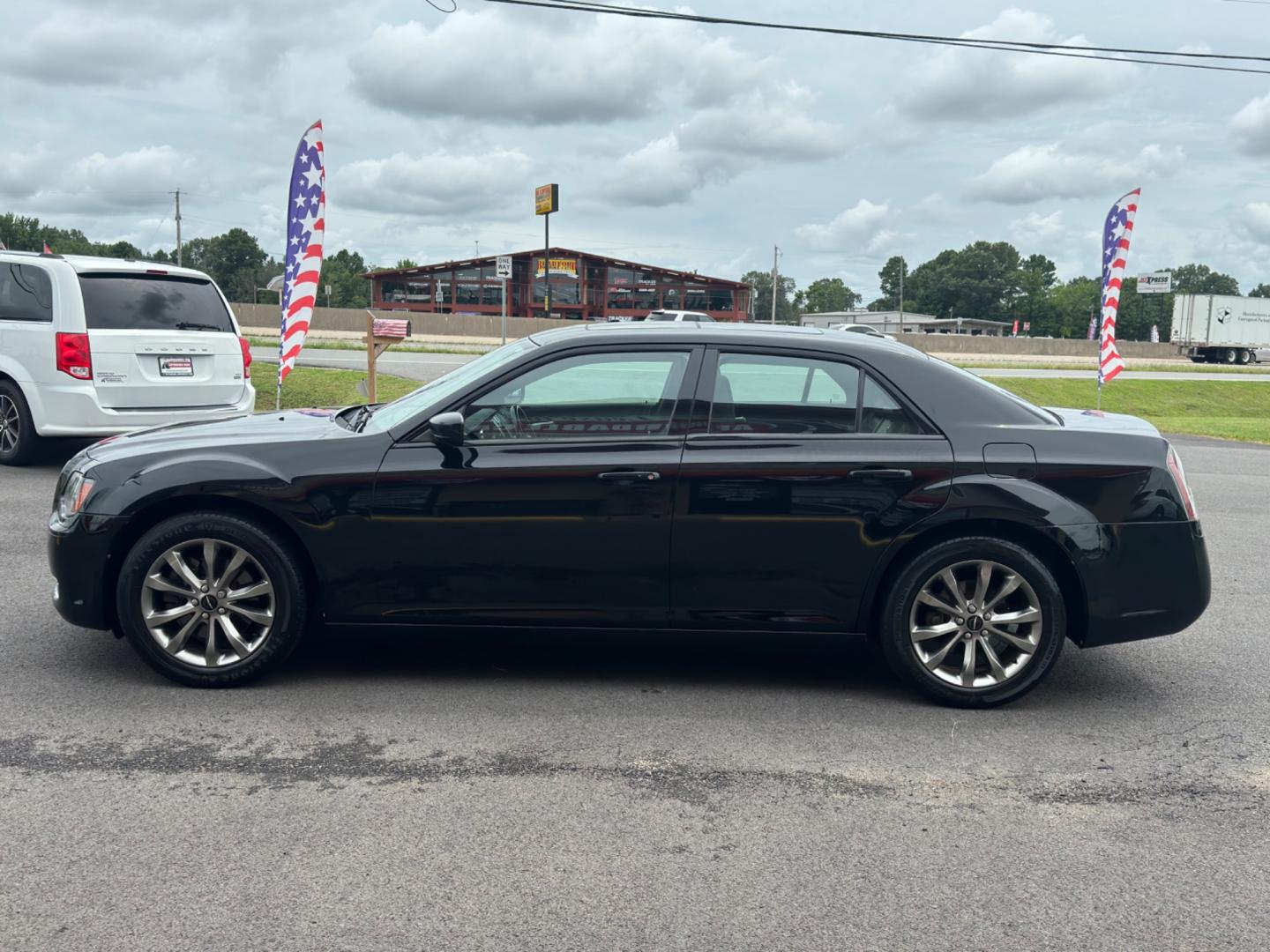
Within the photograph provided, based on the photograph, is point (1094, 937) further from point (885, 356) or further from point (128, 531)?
point (128, 531)

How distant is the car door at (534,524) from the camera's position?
180 inches

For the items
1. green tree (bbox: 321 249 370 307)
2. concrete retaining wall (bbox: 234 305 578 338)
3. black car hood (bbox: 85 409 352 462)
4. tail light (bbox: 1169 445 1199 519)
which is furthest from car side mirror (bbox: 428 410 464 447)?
green tree (bbox: 321 249 370 307)

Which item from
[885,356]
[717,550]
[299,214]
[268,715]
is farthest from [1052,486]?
[299,214]

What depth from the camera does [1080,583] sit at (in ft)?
15.2

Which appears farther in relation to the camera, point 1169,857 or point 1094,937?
point 1169,857

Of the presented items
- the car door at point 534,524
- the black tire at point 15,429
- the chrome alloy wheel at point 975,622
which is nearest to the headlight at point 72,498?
the car door at point 534,524

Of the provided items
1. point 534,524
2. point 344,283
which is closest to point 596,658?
point 534,524

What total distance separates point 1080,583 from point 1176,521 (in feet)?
1.57

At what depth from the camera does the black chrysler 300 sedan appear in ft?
15.0

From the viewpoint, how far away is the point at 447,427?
4523mm

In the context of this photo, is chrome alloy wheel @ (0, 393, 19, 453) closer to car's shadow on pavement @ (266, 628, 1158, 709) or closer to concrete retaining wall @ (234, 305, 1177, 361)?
car's shadow on pavement @ (266, 628, 1158, 709)

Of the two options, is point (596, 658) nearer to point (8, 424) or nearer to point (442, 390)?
point (442, 390)

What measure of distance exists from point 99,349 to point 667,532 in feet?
22.4

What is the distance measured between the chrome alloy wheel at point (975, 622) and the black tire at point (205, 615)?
2557 mm
